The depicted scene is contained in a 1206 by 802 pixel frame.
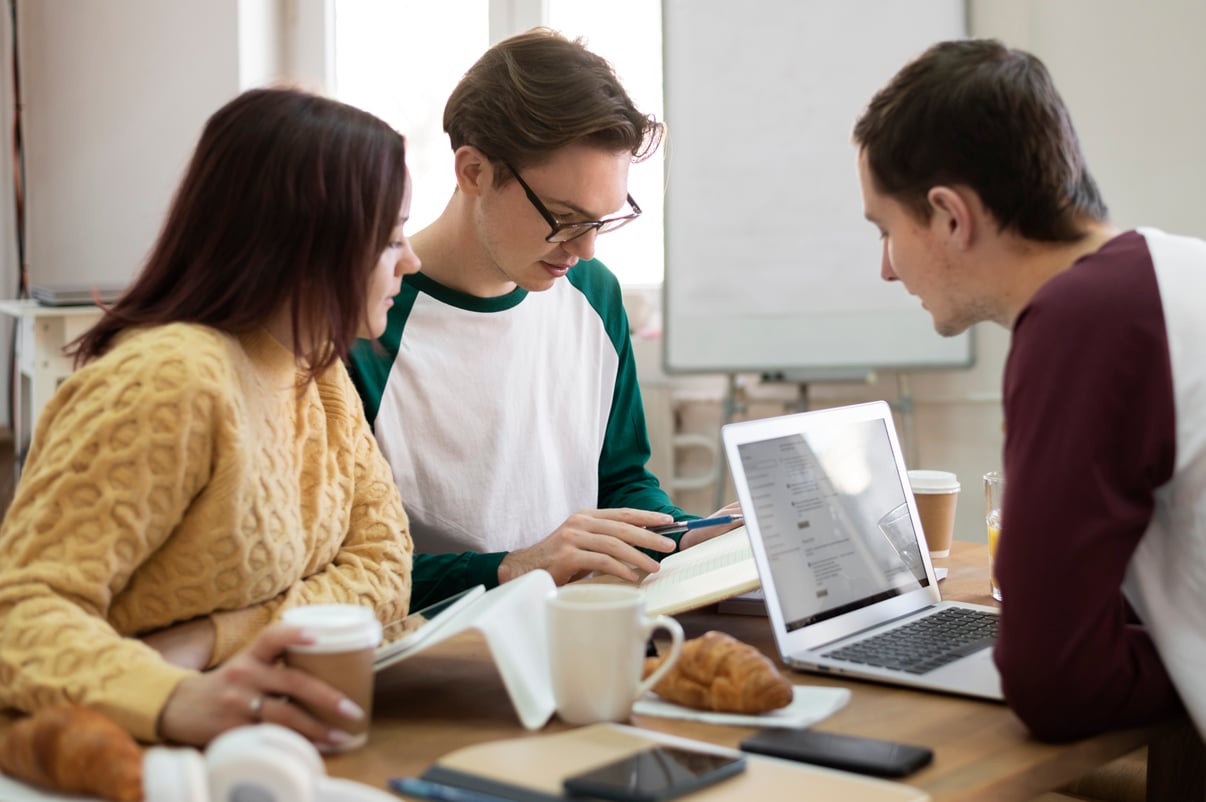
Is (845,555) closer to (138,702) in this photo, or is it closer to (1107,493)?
(1107,493)

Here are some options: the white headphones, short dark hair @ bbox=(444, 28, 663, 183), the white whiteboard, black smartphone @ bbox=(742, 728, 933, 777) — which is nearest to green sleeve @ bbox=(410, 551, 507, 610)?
short dark hair @ bbox=(444, 28, 663, 183)

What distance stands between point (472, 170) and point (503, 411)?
0.35 metres

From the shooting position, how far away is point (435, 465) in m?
1.74

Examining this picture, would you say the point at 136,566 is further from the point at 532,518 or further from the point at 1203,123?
the point at 1203,123

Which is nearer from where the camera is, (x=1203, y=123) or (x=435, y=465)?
(x=435, y=465)

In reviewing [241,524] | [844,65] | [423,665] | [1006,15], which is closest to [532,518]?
[423,665]

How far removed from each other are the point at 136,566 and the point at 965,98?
32.7 inches

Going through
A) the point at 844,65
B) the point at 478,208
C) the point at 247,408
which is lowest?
the point at 247,408

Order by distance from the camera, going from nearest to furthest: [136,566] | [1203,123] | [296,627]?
[296,627] → [136,566] → [1203,123]

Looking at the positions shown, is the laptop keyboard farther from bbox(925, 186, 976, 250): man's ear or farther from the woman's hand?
the woman's hand

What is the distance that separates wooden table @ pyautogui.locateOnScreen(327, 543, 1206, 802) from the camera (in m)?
0.89

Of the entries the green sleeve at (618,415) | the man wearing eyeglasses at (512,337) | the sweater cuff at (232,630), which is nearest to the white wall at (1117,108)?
the green sleeve at (618,415)

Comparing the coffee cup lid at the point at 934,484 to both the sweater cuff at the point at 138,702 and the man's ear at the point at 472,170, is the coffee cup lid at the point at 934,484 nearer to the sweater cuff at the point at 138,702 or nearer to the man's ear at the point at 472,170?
the man's ear at the point at 472,170

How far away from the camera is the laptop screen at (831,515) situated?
3.93ft
